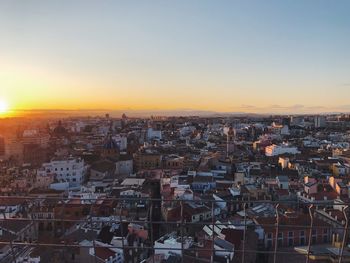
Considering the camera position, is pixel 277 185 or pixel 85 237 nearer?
pixel 85 237

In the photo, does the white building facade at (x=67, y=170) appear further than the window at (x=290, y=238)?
Yes

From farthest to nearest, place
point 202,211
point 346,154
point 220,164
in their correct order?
point 346,154 → point 220,164 → point 202,211

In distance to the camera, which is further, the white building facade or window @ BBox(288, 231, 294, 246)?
the white building facade

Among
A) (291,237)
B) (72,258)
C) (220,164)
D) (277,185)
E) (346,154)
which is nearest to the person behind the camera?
(72,258)

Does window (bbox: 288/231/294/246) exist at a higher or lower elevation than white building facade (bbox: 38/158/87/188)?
higher

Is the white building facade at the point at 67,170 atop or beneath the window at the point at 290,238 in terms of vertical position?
beneath

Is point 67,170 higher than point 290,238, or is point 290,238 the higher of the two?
point 290,238

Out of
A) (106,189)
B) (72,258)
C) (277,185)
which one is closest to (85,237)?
(72,258)

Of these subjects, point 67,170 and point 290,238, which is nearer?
point 290,238

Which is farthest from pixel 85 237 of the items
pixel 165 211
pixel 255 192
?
pixel 255 192

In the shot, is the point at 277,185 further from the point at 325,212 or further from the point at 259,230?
the point at 259,230
